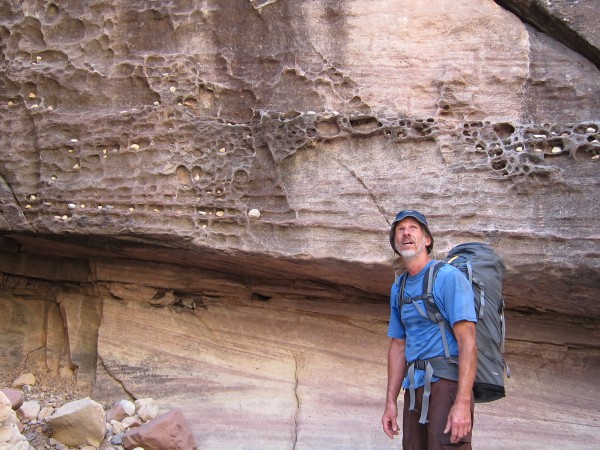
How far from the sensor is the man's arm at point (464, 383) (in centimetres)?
271

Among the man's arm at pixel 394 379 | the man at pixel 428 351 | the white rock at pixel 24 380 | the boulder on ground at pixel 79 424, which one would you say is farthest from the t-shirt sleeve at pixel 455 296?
the white rock at pixel 24 380

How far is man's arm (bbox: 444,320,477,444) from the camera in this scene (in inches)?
107

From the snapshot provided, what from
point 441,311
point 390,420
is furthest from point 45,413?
point 441,311

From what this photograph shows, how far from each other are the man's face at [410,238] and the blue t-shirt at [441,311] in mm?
104

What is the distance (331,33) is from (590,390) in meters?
3.21

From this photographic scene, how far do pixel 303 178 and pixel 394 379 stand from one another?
191cm

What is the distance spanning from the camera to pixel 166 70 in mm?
5004

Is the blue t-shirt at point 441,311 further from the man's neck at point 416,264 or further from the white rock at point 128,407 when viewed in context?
the white rock at point 128,407

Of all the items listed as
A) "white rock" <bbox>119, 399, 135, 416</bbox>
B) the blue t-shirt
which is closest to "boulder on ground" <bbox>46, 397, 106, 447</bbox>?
"white rock" <bbox>119, 399, 135, 416</bbox>

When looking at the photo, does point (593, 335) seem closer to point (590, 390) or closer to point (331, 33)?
point (590, 390)

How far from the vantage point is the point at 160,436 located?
14.2 ft

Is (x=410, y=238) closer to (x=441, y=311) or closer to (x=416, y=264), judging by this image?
(x=416, y=264)

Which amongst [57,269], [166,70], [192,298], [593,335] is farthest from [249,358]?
[593,335]

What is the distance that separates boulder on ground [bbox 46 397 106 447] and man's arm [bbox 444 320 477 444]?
8.02 feet
